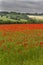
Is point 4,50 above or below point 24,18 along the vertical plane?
above

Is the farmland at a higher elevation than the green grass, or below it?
below

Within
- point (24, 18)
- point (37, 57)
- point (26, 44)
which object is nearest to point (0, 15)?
point (24, 18)

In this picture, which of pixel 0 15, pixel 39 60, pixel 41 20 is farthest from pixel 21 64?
pixel 41 20

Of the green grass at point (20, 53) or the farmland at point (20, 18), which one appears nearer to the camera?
the green grass at point (20, 53)

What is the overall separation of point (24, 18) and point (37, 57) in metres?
17.4

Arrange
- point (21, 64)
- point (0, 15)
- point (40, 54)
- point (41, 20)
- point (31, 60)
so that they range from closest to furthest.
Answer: point (21, 64) → point (31, 60) → point (40, 54) → point (0, 15) → point (41, 20)

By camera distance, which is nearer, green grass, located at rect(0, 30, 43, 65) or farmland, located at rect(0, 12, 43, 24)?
green grass, located at rect(0, 30, 43, 65)

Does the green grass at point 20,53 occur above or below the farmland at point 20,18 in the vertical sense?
above

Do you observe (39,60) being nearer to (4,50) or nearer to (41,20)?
(4,50)

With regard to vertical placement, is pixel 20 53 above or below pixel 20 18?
above

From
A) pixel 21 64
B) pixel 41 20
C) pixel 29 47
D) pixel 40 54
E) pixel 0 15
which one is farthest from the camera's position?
pixel 41 20

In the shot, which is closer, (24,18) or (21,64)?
(21,64)

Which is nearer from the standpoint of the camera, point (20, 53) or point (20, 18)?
point (20, 53)

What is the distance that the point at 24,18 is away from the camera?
26312mm
